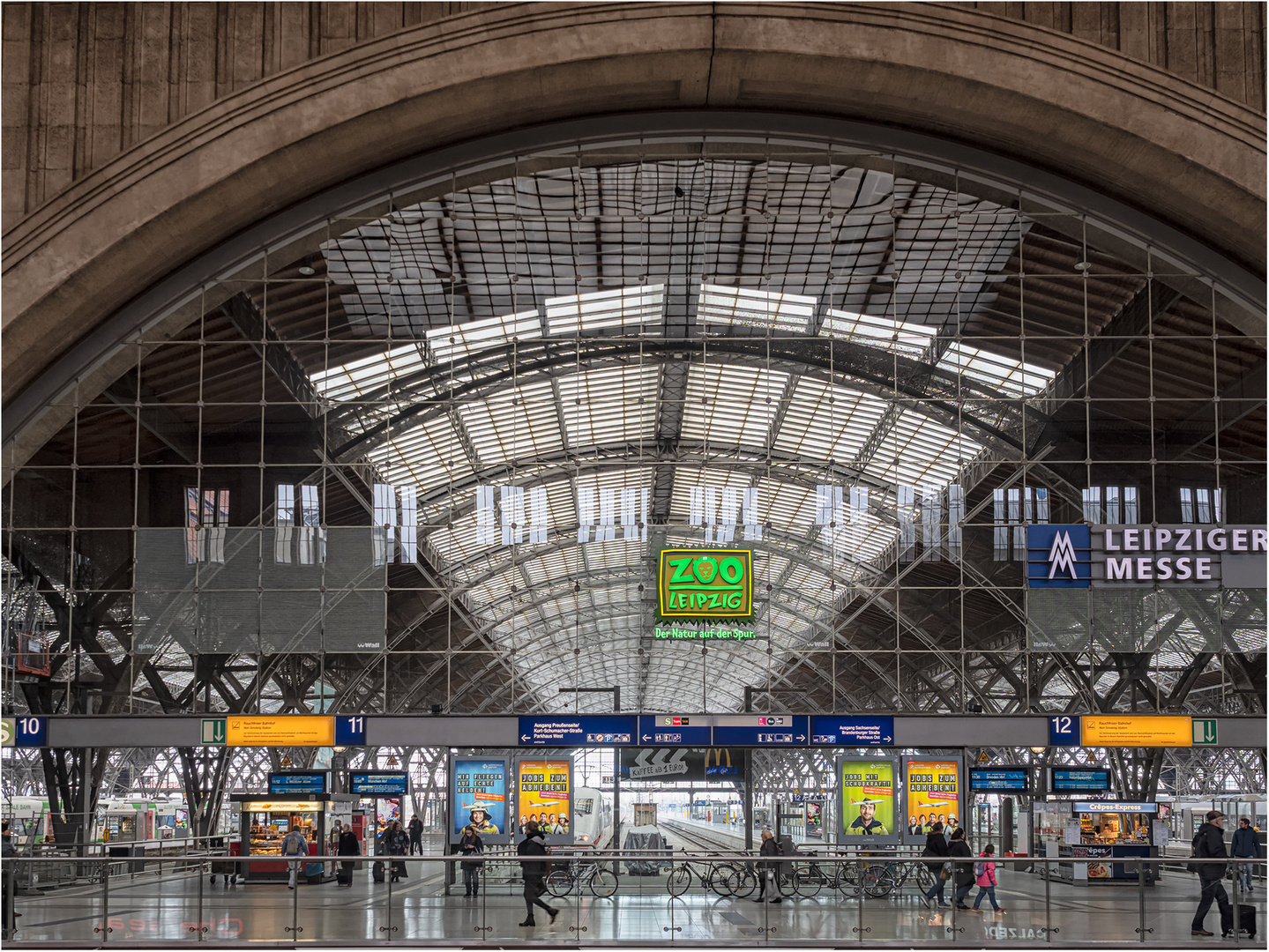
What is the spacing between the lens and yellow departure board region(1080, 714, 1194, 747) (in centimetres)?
2412

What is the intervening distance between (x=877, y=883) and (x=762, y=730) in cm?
821

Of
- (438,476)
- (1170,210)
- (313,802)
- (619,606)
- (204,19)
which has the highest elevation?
(204,19)

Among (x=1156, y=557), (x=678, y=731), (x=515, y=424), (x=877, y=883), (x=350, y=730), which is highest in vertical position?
(x=515, y=424)

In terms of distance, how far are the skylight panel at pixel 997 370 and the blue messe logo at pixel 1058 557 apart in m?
3.03

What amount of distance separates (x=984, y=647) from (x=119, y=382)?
1839cm

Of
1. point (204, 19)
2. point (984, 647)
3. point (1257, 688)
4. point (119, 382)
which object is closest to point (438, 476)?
point (119, 382)

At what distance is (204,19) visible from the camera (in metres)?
Result: 20.9

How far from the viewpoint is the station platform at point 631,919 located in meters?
16.7

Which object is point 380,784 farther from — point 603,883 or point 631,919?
point 631,919

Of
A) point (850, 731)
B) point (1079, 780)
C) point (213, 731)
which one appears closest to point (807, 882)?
point (850, 731)

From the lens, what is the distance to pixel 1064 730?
966 inches

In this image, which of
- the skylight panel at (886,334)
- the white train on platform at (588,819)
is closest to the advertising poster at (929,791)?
the skylight panel at (886,334)

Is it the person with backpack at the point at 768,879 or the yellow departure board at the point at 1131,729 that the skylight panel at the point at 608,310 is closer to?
the yellow departure board at the point at 1131,729

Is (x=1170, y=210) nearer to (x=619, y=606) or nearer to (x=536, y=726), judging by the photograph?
(x=619, y=606)
